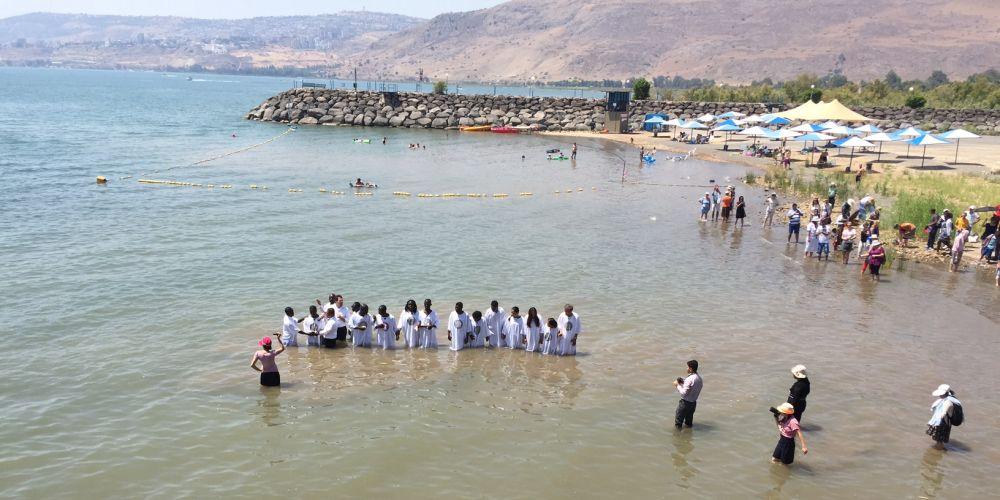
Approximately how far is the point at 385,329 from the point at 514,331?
2.79 meters

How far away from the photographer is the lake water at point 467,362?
38.7ft

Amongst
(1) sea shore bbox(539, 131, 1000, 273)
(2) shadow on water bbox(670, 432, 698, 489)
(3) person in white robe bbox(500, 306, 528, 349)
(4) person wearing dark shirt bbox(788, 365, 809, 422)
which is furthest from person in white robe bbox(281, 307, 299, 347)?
(1) sea shore bbox(539, 131, 1000, 273)

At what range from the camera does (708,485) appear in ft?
37.5

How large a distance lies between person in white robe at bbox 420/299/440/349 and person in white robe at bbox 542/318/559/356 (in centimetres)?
236

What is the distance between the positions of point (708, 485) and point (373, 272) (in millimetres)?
13845

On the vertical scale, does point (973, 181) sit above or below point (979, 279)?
above

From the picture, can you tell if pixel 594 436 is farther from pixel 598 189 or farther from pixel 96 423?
pixel 598 189

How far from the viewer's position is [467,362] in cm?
1602

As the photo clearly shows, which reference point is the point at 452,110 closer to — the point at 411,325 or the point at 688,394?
the point at 411,325

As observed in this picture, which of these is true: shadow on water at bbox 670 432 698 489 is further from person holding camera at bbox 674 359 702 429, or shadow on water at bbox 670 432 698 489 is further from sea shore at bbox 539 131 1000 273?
sea shore at bbox 539 131 1000 273

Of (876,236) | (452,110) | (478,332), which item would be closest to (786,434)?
(478,332)

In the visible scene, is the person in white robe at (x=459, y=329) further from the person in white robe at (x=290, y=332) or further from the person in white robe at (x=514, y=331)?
the person in white robe at (x=290, y=332)

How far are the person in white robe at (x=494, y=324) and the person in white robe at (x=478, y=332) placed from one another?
90 mm

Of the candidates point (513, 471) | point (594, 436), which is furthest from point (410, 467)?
point (594, 436)
